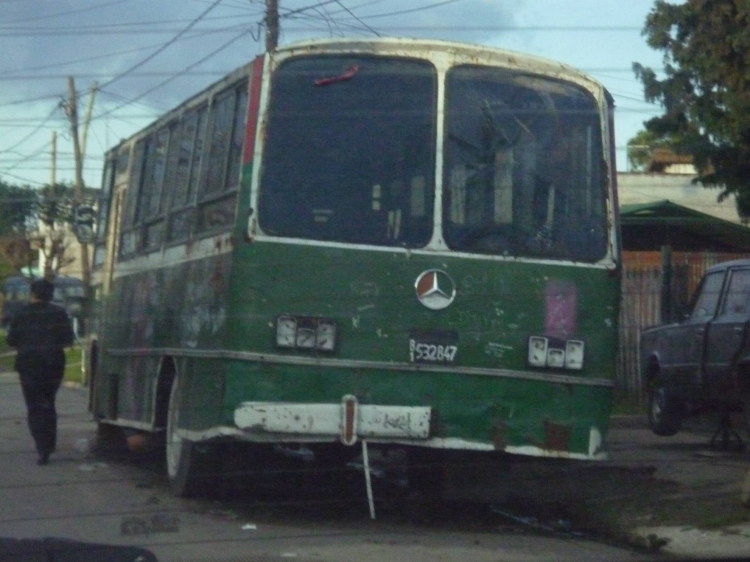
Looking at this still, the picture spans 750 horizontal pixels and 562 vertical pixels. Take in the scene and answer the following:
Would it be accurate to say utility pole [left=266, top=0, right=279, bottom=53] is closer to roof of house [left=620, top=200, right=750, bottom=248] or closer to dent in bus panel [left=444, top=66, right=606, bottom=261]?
roof of house [left=620, top=200, right=750, bottom=248]

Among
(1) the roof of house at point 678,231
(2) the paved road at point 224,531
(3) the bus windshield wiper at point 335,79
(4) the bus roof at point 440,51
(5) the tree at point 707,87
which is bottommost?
(2) the paved road at point 224,531

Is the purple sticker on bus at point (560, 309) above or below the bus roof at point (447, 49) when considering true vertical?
below

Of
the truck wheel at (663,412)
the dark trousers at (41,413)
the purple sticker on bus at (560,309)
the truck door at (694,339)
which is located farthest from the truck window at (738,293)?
the dark trousers at (41,413)

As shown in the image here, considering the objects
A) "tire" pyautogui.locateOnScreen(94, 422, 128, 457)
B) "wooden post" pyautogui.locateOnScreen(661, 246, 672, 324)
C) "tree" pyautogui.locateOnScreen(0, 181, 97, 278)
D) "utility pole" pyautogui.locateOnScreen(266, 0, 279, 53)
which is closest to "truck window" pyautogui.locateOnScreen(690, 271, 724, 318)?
"wooden post" pyautogui.locateOnScreen(661, 246, 672, 324)

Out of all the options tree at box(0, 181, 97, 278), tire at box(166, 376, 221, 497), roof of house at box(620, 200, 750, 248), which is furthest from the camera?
roof of house at box(620, 200, 750, 248)

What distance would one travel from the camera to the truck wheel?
45.1 ft

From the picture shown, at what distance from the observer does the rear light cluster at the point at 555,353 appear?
8.34 m

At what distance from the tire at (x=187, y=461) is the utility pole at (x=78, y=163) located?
3734 millimetres

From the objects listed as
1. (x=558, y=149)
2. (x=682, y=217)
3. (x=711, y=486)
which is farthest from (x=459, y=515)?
(x=682, y=217)

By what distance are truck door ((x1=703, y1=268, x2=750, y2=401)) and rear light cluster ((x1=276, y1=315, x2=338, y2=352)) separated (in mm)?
5296

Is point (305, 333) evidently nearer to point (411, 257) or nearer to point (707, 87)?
point (411, 257)

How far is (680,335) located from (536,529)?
5342 mm

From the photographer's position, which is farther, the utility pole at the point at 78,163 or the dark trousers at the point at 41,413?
the utility pole at the point at 78,163

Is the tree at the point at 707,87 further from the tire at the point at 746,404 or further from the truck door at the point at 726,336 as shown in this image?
the tire at the point at 746,404
